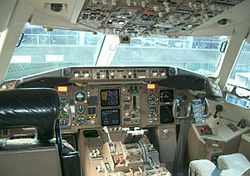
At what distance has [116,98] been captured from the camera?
4.20 meters

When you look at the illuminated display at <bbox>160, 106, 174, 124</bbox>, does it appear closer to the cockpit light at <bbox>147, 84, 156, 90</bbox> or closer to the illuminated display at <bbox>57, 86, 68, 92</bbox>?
the cockpit light at <bbox>147, 84, 156, 90</bbox>

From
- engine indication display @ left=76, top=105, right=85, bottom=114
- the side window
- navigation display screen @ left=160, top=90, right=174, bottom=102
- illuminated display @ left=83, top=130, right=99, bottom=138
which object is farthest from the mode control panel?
the side window

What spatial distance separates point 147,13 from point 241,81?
103 inches

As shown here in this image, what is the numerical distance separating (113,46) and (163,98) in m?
1.33

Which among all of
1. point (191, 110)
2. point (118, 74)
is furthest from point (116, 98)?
point (191, 110)

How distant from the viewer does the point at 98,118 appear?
163 inches

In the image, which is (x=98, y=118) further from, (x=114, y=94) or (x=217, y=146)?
(x=217, y=146)

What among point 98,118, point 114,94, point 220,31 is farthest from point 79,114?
point 220,31

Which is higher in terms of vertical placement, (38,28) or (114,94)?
(38,28)

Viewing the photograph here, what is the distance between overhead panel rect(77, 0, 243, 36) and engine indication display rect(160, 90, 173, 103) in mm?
1513

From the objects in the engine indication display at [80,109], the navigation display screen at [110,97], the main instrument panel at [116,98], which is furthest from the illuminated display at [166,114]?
the engine indication display at [80,109]

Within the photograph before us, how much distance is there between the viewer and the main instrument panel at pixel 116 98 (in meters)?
3.81

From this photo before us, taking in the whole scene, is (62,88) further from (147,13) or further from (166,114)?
(147,13)

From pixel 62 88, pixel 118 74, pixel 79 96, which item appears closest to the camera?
pixel 118 74
